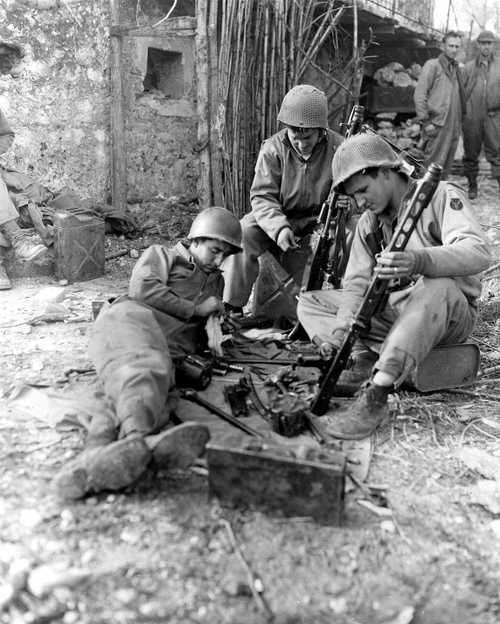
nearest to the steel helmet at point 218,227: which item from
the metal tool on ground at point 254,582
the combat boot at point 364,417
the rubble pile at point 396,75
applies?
the combat boot at point 364,417

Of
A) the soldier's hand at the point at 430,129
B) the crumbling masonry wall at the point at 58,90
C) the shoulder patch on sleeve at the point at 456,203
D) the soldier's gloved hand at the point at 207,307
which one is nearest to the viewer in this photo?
the shoulder patch on sleeve at the point at 456,203

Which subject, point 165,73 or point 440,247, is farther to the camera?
point 165,73

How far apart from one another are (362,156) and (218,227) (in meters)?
1.03

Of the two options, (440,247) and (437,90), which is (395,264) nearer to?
(440,247)

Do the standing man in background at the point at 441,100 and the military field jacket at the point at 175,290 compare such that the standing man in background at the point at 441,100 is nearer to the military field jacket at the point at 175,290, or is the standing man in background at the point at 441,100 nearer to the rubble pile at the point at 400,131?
the rubble pile at the point at 400,131

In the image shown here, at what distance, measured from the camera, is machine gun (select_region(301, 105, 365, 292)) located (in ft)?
15.8

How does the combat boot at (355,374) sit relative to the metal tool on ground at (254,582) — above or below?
below

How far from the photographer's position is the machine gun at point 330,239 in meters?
4.82

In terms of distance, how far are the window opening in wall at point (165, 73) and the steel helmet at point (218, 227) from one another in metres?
4.48

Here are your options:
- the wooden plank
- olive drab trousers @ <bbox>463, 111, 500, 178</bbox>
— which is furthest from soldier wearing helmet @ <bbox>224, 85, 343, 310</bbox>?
olive drab trousers @ <bbox>463, 111, 500, 178</bbox>

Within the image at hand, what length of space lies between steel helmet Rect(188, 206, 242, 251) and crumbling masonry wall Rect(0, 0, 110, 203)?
154 inches

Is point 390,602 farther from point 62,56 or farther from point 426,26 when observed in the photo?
point 426,26

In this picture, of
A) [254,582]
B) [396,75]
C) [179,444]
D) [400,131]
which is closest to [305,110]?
[179,444]

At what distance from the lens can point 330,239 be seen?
16.0 feet
